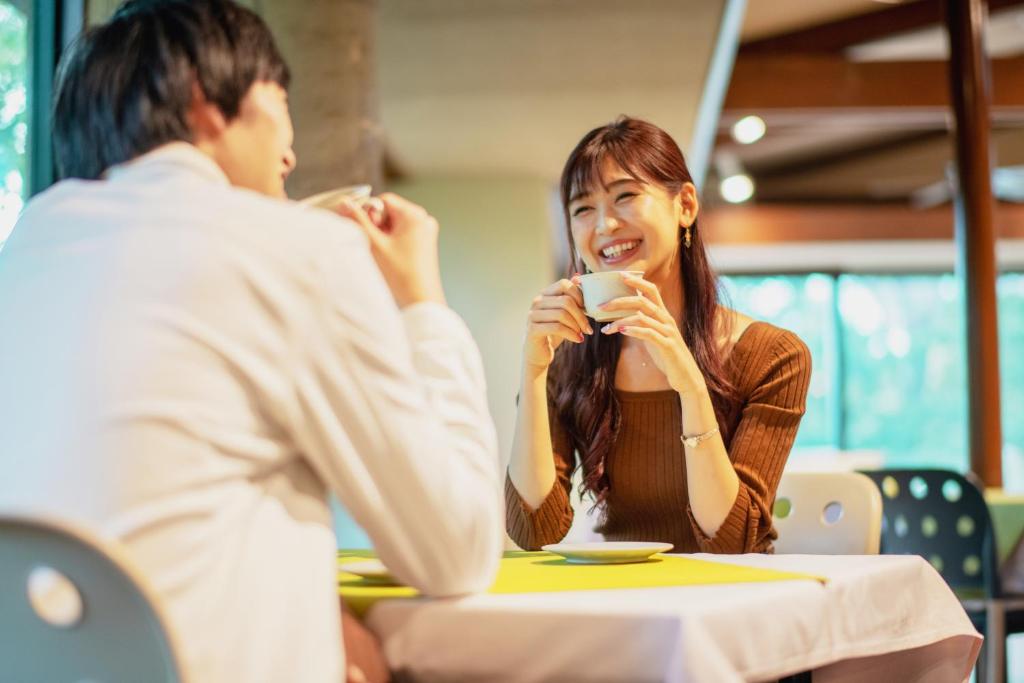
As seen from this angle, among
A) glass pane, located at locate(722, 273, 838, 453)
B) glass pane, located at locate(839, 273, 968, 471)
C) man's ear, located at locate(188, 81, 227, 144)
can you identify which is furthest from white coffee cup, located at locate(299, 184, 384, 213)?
glass pane, located at locate(839, 273, 968, 471)

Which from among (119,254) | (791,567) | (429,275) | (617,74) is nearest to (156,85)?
(119,254)

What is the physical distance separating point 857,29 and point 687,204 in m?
7.39

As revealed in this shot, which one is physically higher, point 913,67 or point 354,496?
point 913,67

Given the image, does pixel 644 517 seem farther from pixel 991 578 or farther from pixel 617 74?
pixel 617 74

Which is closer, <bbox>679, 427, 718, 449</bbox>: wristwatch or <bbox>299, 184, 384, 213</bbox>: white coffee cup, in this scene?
<bbox>299, 184, 384, 213</bbox>: white coffee cup

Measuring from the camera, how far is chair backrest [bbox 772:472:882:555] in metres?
2.23

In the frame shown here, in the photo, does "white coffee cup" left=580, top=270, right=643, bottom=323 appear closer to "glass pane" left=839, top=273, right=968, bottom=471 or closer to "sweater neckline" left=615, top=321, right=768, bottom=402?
"sweater neckline" left=615, top=321, right=768, bottom=402

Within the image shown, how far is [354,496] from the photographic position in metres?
1.15

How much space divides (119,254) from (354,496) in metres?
0.31

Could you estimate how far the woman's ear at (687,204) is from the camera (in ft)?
8.00

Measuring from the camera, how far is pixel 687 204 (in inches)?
96.6

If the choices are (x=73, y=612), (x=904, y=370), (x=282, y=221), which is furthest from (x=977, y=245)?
(x=904, y=370)

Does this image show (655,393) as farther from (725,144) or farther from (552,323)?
(725,144)

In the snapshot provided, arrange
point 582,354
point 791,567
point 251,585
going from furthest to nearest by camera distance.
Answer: point 582,354
point 791,567
point 251,585
